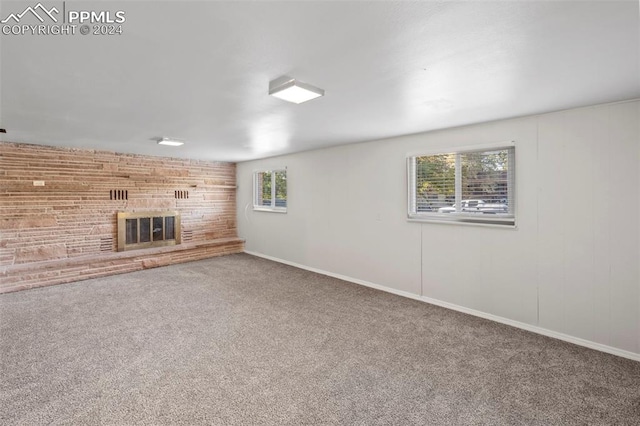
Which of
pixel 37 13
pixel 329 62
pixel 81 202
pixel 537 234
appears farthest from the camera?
pixel 81 202

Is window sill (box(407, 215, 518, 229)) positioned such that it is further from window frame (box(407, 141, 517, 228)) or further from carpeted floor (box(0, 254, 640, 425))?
carpeted floor (box(0, 254, 640, 425))

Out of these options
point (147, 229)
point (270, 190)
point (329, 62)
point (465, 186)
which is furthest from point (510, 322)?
point (147, 229)

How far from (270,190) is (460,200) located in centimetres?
409

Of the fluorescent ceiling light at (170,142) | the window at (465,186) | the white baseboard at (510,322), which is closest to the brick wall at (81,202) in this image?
the fluorescent ceiling light at (170,142)

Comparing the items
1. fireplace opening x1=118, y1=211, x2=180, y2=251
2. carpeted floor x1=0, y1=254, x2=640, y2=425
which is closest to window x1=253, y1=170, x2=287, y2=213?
fireplace opening x1=118, y1=211, x2=180, y2=251

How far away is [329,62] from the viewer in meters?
1.91

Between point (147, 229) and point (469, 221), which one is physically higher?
point (469, 221)

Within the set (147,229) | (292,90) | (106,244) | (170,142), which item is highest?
(170,142)

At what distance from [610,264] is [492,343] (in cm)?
124

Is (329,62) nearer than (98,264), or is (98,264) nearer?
(329,62)

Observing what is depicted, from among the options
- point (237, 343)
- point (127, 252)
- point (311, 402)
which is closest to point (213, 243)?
point (127, 252)

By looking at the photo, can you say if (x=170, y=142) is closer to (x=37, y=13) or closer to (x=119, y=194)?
(x=119, y=194)

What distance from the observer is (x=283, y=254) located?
6277 mm

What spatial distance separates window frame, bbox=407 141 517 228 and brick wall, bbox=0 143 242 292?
445cm
